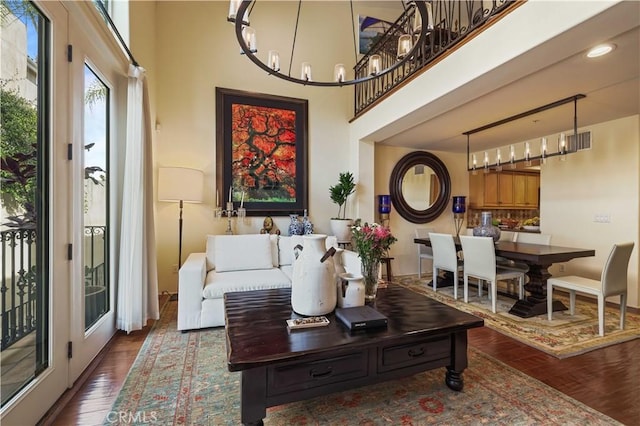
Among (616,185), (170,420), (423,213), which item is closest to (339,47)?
(423,213)

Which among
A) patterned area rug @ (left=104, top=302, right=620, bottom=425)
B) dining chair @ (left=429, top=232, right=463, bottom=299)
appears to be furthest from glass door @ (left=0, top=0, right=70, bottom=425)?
dining chair @ (left=429, top=232, right=463, bottom=299)

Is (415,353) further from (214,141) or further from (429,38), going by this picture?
(214,141)

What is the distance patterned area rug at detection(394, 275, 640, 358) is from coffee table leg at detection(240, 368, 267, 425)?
242 cm

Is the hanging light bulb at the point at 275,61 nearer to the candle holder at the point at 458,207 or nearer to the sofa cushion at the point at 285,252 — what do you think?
the sofa cushion at the point at 285,252

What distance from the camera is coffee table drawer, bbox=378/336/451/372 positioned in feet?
5.31

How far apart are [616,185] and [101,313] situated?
609 cm

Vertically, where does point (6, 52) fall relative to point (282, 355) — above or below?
above

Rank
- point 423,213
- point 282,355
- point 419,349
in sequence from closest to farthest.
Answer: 1. point 282,355
2. point 419,349
3. point 423,213

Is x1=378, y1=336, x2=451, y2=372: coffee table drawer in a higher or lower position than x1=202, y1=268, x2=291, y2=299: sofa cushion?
lower

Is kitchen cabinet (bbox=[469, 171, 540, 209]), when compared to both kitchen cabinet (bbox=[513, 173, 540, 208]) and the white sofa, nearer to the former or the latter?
kitchen cabinet (bbox=[513, 173, 540, 208])

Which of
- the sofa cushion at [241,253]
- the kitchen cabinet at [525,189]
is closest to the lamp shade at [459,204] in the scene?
the kitchen cabinet at [525,189]

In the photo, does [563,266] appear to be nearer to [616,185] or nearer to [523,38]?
[616,185]

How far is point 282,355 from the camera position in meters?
1.35

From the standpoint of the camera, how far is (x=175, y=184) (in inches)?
133
